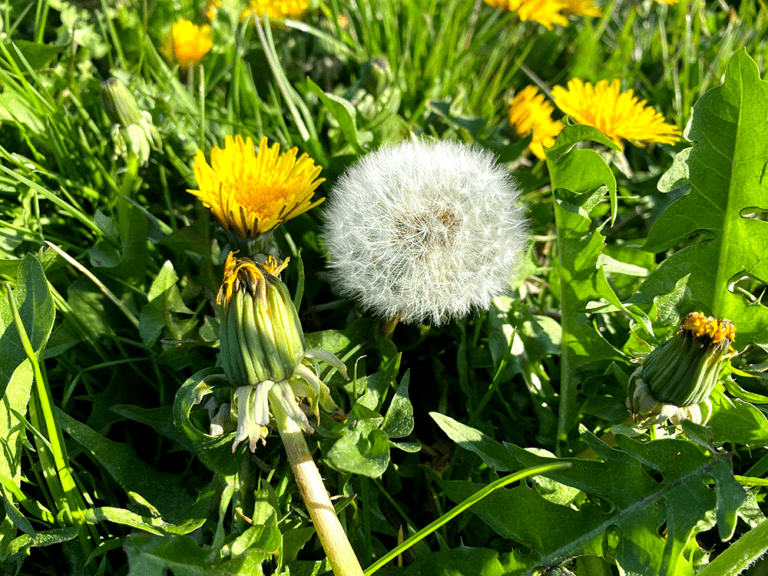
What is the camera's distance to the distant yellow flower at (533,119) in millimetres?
2035

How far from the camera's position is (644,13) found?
9.75 ft

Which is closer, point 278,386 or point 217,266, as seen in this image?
point 278,386

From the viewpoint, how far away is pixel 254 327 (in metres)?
1.04

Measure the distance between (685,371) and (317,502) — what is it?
0.70 metres

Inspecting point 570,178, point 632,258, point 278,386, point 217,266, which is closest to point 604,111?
point 632,258

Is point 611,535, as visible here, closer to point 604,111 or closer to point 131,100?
point 604,111

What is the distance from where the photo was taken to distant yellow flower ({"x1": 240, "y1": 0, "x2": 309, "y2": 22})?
2.41m

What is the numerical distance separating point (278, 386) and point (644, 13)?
9.14 ft

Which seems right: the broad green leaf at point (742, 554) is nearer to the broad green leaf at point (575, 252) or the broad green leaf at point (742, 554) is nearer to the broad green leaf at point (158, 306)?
the broad green leaf at point (575, 252)

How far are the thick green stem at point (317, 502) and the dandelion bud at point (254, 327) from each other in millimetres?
85

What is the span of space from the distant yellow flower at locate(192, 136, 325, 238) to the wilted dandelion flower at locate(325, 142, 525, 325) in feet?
0.33

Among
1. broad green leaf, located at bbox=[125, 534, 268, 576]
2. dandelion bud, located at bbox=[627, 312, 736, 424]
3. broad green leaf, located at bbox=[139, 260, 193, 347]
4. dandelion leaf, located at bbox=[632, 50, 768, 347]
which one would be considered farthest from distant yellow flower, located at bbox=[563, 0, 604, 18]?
broad green leaf, located at bbox=[125, 534, 268, 576]

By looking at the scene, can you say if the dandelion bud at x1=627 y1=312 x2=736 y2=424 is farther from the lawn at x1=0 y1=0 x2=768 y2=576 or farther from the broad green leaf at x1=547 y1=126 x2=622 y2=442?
the broad green leaf at x1=547 y1=126 x2=622 y2=442

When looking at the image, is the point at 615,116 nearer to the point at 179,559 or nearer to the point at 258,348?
the point at 258,348
